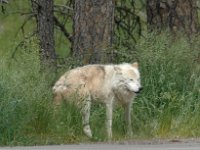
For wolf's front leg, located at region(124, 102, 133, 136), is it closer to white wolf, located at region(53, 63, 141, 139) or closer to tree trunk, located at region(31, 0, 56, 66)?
white wolf, located at region(53, 63, 141, 139)

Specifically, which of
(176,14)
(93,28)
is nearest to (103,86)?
(93,28)

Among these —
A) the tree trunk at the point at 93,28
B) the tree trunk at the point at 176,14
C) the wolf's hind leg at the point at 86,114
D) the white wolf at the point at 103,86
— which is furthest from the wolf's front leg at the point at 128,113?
the tree trunk at the point at 176,14

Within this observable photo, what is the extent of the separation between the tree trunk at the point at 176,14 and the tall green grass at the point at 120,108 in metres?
0.88

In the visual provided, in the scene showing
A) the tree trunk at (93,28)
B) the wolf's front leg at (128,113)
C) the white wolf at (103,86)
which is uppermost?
the tree trunk at (93,28)

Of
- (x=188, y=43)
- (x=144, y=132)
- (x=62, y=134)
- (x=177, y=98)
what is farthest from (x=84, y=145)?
(x=188, y=43)

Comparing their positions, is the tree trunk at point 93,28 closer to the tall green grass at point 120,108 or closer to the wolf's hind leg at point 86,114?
the tall green grass at point 120,108

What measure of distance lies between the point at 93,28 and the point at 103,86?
8.95ft

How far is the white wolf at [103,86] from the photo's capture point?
14203mm

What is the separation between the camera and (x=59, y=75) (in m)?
15.8

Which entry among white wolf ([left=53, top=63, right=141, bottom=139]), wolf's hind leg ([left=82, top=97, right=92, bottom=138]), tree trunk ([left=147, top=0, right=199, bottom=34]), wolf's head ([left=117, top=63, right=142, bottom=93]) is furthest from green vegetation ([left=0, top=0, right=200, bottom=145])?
tree trunk ([left=147, top=0, right=199, bottom=34])

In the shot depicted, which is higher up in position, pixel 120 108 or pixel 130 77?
pixel 130 77

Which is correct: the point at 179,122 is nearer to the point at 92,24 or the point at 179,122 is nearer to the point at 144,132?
the point at 144,132

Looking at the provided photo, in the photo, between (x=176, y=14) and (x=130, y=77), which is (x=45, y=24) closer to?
(x=176, y=14)

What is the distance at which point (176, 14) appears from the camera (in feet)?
58.2
